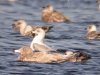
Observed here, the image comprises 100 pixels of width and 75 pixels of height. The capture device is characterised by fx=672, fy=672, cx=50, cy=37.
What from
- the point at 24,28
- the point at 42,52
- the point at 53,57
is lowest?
the point at 53,57

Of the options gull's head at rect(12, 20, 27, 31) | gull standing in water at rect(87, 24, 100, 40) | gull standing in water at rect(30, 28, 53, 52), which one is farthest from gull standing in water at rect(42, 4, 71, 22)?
gull standing in water at rect(30, 28, 53, 52)

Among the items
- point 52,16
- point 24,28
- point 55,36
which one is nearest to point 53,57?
point 55,36

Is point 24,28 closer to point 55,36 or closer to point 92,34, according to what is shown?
point 55,36

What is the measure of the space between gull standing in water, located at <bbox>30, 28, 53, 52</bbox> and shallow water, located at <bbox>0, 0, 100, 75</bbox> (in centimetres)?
47

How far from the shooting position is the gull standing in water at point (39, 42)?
20875 mm

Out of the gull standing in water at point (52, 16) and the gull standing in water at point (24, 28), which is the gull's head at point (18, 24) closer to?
the gull standing in water at point (24, 28)

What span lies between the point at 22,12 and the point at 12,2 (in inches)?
137

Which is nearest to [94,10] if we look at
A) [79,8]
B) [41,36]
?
[79,8]

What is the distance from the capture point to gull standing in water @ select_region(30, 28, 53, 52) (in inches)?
822

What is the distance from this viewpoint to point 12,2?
3453 centimetres

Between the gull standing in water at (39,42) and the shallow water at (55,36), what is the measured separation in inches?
18.6

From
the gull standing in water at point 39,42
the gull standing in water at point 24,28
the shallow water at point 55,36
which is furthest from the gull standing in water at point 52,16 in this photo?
the gull standing in water at point 39,42

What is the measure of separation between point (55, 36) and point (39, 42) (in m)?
2.73

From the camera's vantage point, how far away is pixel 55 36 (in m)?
24.7
